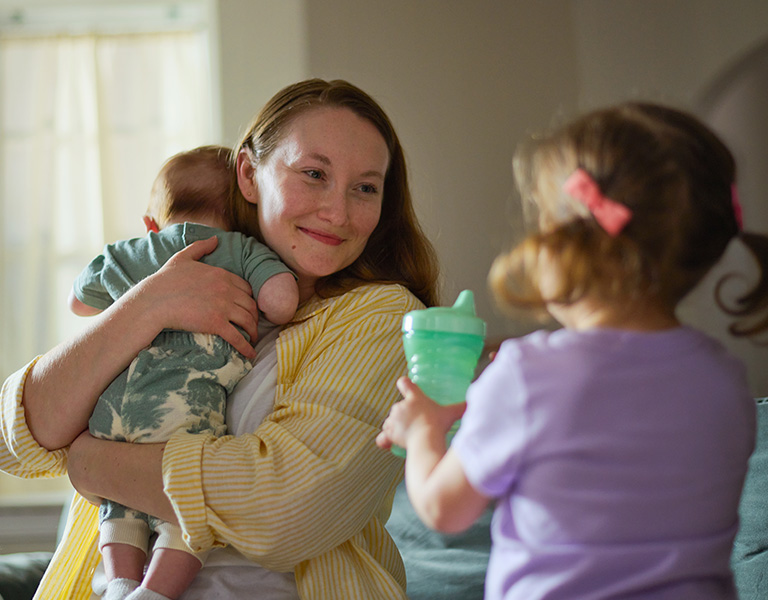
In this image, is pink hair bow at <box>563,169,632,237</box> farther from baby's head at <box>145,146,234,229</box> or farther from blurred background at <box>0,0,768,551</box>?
blurred background at <box>0,0,768,551</box>

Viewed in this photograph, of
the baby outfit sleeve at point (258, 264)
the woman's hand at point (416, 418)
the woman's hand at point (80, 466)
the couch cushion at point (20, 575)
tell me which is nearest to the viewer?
the woman's hand at point (416, 418)

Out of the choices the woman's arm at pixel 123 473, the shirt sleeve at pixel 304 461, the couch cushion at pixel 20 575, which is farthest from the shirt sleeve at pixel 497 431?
the couch cushion at pixel 20 575

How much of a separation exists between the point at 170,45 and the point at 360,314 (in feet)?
8.95

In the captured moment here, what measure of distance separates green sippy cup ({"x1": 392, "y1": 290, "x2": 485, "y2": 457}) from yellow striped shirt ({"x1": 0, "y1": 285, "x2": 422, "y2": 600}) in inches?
9.0

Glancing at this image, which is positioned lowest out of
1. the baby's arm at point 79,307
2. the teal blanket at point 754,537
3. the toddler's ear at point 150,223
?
the teal blanket at point 754,537

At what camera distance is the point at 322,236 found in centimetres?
138

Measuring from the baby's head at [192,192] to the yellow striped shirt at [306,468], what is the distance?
32cm

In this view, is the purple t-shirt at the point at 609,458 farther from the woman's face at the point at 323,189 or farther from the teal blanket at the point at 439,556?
the teal blanket at the point at 439,556

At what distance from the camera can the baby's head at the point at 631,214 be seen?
0.75 metres

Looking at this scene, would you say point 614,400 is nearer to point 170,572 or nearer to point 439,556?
point 170,572

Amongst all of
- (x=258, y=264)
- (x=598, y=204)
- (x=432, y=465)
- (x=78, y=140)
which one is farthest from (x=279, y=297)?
(x=78, y=140)

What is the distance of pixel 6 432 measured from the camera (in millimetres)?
1236

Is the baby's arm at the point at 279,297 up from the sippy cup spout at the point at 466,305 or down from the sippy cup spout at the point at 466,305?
down

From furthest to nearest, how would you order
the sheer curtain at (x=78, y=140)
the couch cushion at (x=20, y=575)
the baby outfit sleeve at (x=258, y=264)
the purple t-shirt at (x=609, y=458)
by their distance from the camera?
the sheer curtain at (x=78, y=140) → the couch cushion at (x=20, y=575) → the baby outfit sleeve at (x=258, y=264) → the purple t-shirt at (x=609, y=458)
